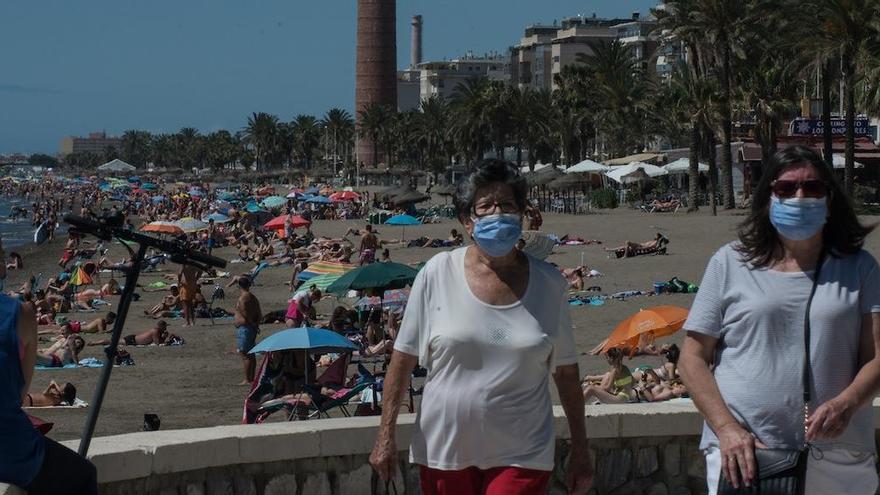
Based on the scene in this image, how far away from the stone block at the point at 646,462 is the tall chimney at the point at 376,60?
11738 cm

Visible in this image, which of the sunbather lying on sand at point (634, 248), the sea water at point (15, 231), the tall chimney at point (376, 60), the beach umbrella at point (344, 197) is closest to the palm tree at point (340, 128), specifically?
the tall chimney at point (376, 60)

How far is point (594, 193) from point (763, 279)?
4954 centimetres

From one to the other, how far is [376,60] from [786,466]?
12043cm

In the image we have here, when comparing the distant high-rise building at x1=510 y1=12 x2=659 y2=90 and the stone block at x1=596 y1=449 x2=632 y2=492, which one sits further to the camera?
the distant high-rise building at x1=510 y1=12 x2=659 y2=90

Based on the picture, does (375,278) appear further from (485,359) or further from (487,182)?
(485,359)

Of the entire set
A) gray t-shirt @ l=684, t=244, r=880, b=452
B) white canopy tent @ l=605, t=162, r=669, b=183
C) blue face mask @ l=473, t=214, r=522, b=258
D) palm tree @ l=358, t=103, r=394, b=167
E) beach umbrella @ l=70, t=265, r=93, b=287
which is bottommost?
beach umbrella @ l=70, t=265, r=93, b=287

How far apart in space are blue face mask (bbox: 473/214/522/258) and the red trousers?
1.97 feet

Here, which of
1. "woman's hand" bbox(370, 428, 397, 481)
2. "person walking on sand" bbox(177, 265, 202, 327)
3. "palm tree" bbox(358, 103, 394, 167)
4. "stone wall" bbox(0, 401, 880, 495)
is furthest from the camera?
"palm tree" bbox(358, 103, 394, 167)

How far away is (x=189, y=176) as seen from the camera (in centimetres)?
16738

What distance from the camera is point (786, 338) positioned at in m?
3.40

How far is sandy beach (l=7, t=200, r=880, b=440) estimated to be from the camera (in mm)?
14494

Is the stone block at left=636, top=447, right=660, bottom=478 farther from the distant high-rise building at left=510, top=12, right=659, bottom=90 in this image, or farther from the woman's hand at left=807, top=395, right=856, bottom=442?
the distant high-rise building at left=510, top=12, right=659, bottom=90

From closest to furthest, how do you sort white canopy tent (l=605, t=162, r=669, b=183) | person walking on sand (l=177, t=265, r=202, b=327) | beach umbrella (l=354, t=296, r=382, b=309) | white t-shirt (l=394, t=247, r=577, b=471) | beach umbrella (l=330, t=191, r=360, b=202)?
1. white t-shirt (l=394, t=247, r=577, b=471)
2. beach umbrella (l=354, t=296, r=382, b=309)
3. person walking on sand (l=177, t=265, r=202, b=327)
4. white canopy tent (l=605, t=162, r=669, b=183)
5. beach umbrella (l=330, t=191, r=360, b=202)

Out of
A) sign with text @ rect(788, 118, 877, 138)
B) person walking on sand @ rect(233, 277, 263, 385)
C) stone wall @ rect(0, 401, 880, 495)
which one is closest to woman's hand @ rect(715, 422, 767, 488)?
stone wall @ rect(0, 401, 880, 495)
